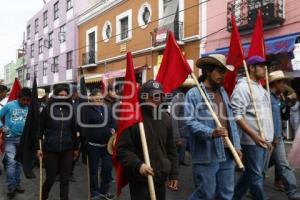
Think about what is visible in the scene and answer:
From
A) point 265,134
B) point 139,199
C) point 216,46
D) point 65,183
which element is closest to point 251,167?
point 265,134

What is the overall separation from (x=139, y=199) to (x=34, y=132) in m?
2.65

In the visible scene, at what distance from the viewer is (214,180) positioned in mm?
4410

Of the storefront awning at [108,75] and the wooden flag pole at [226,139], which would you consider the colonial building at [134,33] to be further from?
the wooden flag pole at [226,139]

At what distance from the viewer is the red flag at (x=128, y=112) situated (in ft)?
12.8

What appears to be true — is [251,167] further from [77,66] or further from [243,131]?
[77,66]

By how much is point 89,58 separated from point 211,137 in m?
25.7

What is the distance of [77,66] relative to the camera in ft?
106

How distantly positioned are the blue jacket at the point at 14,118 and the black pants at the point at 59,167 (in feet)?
4.07

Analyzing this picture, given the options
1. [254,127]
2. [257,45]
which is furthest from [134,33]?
[254,127]

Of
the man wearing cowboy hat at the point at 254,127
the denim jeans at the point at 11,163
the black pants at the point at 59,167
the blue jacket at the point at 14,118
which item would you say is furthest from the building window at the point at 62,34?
the man wearing cowboy hat at the point at 254,127

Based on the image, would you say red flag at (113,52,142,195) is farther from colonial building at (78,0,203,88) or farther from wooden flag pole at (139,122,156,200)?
colonial building at (78,0,203,88)

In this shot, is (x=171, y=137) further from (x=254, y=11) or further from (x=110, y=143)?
(x=254, y=11)

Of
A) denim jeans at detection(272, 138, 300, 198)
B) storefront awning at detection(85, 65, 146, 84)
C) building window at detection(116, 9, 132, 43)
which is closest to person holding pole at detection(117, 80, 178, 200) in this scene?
denim jeans at detection(272, 138, 300, 198)

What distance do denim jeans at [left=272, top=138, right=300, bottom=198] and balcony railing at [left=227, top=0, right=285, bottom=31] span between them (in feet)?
28.7
